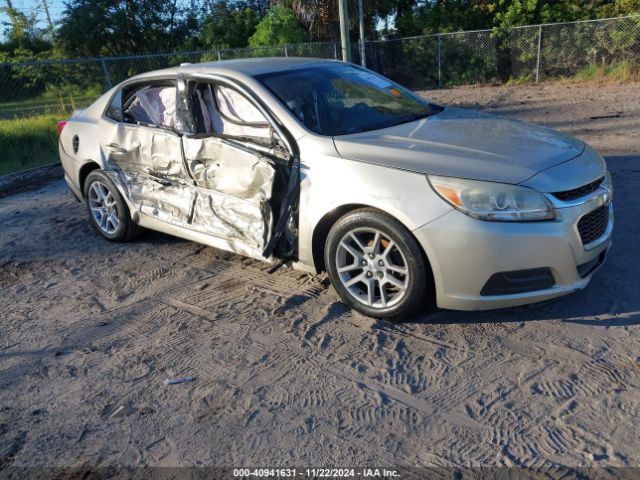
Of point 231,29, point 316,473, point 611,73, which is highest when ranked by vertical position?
point 231,29

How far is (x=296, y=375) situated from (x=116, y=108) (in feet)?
11.3

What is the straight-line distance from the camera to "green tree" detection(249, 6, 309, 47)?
743 inches

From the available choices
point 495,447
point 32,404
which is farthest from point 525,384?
point 32,404

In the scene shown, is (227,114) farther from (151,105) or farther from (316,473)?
(316,473)

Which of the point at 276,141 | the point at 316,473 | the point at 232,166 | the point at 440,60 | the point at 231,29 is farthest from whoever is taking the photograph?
the point at 231,29

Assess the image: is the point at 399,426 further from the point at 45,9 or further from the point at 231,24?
the point at 45,9

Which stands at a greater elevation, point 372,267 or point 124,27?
point 124,27

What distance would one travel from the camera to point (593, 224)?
11.3ft

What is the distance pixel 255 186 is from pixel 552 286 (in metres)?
2.08

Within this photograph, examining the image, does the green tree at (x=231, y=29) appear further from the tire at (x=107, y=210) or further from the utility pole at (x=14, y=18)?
the tire at (x=107, y=210)

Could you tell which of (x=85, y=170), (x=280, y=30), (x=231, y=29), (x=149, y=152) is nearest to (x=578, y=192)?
(x=149, y=152)

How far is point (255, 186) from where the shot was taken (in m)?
4.01

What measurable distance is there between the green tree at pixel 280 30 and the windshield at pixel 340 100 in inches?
590

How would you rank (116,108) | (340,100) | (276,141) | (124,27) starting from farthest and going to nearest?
1. (124,27)
2. (116,108)
3. (340,100)
4. (276,141)
